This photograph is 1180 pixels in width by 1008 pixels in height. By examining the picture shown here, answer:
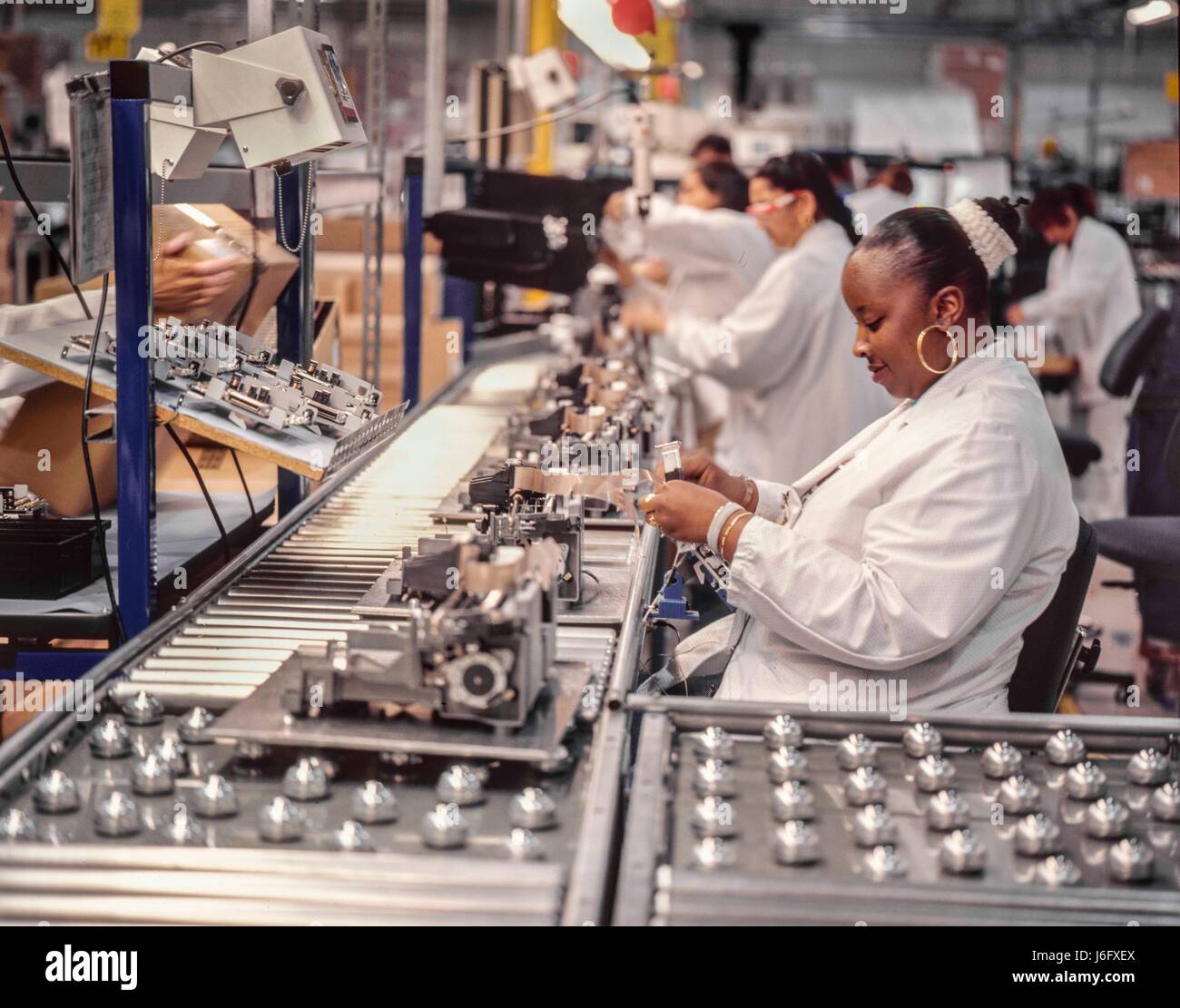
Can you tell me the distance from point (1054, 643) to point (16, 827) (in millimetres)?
1569

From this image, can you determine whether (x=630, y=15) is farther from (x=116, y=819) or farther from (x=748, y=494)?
(x=116, y=819)

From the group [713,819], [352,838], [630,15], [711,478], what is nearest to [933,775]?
[713,819]

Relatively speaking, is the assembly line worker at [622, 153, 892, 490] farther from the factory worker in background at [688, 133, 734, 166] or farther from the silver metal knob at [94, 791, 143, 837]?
the silver metal knob at [94, 791, 143, 837]

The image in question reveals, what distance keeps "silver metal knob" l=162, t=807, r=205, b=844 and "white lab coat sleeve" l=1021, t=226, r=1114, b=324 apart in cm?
744

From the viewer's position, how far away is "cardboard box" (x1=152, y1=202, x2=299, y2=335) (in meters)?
2.72

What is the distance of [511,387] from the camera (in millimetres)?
5277

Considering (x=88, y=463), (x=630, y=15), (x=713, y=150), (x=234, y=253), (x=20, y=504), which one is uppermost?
(x=630, y=15)

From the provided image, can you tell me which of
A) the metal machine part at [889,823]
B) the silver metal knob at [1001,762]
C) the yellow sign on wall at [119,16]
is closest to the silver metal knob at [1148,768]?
the metal machine part at [889,823]

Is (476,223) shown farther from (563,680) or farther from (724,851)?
(724,851)

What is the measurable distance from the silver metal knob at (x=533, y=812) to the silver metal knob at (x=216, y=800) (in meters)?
0.29

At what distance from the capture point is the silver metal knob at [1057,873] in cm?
141

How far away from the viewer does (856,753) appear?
168 centimetres

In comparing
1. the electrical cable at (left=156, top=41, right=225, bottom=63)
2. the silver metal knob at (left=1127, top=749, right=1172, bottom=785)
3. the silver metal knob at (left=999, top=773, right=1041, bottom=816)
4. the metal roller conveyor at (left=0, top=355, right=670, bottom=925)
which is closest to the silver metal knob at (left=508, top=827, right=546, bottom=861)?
the metal roller conveyor at (left=0, top=355, right=670, bottom=925)
